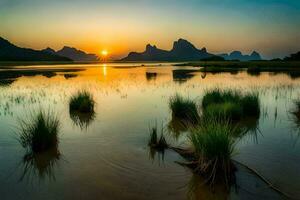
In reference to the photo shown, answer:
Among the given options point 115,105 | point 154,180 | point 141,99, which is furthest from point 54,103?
point 154,180

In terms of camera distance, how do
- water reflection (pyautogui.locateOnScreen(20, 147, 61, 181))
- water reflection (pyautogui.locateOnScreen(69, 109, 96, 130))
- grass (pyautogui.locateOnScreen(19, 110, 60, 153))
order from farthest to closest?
water reflection (pyautogui.locateOnScreen(69, 109, 96, 130)), grass (pyautogui.locateOnScreen(19, 110, 60, 153)), water reflection (pyautogui.locateOnScreen(20, 147, 61, 181))

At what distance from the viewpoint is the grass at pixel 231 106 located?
42.4ft

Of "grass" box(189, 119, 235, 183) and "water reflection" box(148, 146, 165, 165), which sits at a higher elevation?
"grass" box(189, 119, 235, 183)

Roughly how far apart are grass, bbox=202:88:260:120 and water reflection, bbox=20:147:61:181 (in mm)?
6266

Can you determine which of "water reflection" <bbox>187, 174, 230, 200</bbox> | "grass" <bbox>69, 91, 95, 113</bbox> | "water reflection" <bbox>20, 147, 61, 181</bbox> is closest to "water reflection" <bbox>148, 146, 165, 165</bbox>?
"water reflection" <bbox>187, 174, 230, 200</bbox>

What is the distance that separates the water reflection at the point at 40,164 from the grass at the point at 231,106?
6266 mm

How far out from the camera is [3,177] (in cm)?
723

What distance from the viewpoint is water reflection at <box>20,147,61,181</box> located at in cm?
743

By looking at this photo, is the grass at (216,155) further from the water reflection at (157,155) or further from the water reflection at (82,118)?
the water reflection at (82,118)

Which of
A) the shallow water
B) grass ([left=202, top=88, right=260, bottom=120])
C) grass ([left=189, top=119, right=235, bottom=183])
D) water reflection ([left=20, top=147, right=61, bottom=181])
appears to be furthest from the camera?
grass ([left=202, top=88, right=260, bottom=120])

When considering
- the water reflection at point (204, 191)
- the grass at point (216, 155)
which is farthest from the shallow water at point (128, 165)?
the grass at point (216, 155)

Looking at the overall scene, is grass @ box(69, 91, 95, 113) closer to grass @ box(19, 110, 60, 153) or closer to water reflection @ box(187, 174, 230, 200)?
grass @ box(19, 110, 60, 153)

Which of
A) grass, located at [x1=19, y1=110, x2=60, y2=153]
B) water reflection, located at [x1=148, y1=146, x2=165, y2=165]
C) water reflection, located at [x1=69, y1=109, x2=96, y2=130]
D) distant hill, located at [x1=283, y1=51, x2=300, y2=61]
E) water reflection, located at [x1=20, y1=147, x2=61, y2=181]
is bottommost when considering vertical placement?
water reflection, located at [x1=20, y1=147, x2=61, y2=181]

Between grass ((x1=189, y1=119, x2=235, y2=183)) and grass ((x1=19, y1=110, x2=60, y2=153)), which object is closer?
grass ((x1=189, y1=119, x2=235, y2=183))
